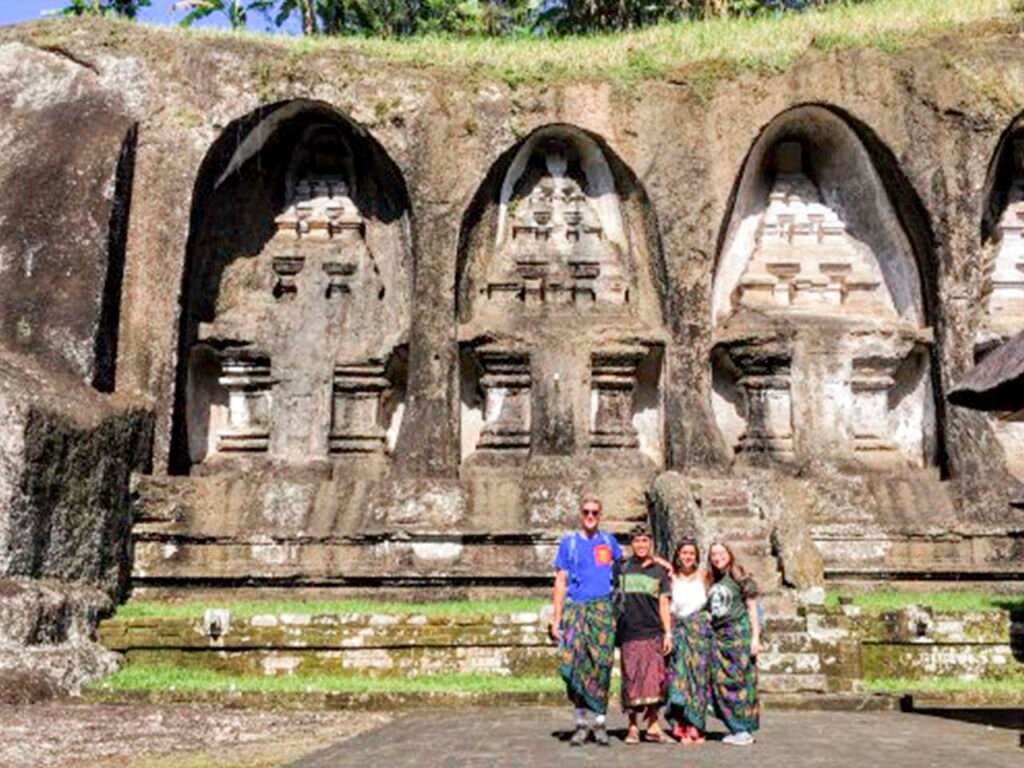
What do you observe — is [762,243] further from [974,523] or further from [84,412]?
[84,412]

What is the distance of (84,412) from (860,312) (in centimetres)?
974

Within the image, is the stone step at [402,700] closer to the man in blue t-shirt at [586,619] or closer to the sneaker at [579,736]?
the man in blue t-shirt at [586,619]

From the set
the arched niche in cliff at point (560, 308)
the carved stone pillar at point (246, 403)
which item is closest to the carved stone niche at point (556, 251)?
the arched niche in cliff at point (560, 308)

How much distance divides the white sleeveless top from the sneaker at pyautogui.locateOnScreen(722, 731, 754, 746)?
2.54 ft

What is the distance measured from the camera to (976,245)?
48.5ft

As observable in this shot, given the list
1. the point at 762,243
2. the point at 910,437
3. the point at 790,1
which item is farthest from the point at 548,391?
the point at 790,1

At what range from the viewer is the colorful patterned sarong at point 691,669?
738 cm

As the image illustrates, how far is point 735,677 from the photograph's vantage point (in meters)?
7.39

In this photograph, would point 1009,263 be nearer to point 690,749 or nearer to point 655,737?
point 655,737

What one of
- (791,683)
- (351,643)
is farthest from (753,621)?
(351,643)

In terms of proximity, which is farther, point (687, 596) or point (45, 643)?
point (45, 643)

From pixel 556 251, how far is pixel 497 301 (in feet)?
3.42

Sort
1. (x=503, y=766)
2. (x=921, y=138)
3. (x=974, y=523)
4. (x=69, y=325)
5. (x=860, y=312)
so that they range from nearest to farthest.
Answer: (x=503, y=766) < (x=69, y=325) < (x=974, y=523) < (x=921, y=138) < (x=860, y=312)

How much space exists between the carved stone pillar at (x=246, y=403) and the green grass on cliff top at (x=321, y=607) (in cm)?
299
